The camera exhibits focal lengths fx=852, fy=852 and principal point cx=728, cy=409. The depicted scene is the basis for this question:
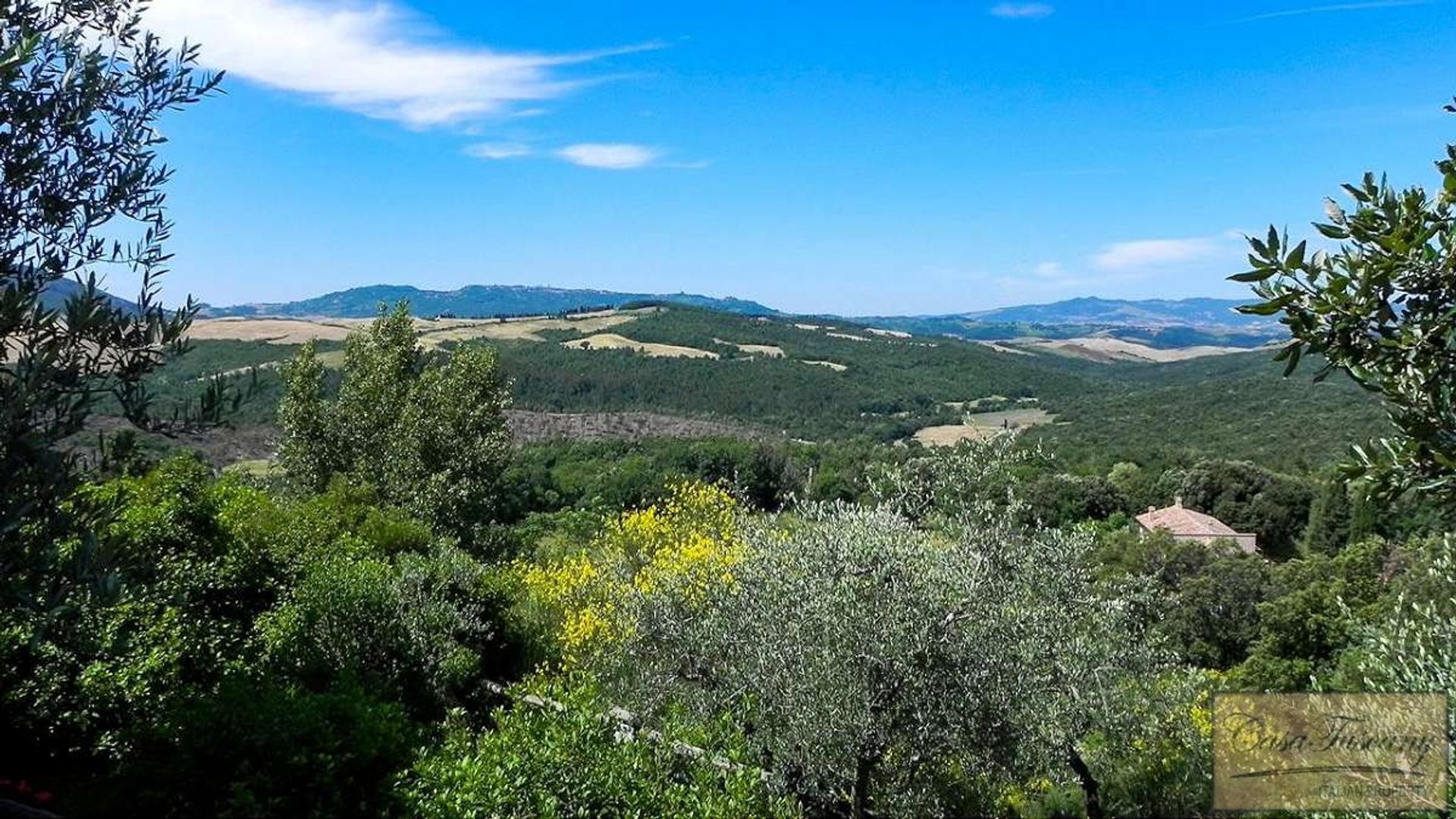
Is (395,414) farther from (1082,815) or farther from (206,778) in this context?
(1082,815)

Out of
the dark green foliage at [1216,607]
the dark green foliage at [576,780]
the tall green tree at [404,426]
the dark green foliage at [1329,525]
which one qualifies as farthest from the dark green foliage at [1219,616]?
the dark green foliage at [576,780]

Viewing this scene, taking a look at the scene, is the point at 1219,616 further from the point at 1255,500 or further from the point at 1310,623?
the point at 1255,500

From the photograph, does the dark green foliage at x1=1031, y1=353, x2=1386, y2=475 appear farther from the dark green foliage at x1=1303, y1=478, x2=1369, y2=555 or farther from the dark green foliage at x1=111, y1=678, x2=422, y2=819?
the dark green foliage at x1=111, y1=678, x2=422, y2=819

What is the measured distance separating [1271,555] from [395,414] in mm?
66426

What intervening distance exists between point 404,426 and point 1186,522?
2250 inches

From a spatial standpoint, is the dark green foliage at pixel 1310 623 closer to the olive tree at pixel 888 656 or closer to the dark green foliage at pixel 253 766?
the olive tree at pixel 888 656

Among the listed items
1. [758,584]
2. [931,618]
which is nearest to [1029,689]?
[931,618]

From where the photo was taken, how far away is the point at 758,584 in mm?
11203

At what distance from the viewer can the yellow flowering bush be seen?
1374cm
